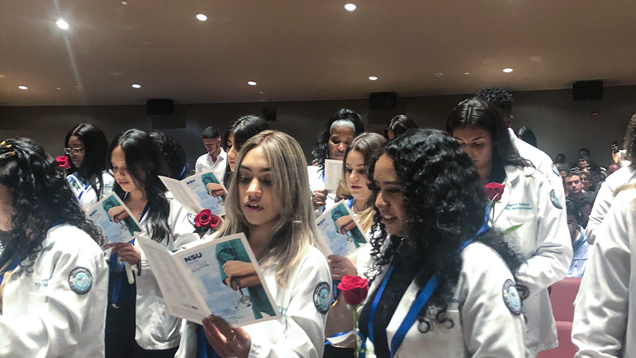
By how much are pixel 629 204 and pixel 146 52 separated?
7.81 metres

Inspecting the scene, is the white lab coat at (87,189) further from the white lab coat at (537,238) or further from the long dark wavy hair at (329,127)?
the white lab coat at (537,238)

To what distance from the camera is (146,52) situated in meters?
8.04

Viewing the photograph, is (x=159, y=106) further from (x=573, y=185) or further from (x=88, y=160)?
(x=573, y=185)

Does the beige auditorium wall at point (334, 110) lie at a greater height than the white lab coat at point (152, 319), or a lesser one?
greater

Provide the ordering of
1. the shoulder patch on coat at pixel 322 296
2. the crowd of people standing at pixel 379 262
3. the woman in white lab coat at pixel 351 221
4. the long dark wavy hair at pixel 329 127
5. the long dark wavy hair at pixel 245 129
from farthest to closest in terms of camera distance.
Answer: the long dark wavy hair at pixel 329 127 < the long dark wavy hair at pixel 245 129 < the woman in white lab coat at pixel 351 221 < the shoulder patch on coat at pixel 322 296 < the crowd of people standing at pixel 379 262

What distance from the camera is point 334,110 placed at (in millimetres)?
11562

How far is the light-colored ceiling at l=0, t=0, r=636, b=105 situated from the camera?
628 centimetres

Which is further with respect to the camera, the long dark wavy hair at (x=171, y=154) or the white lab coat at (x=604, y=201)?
the long dark wavy hair at (x=171, y=154)

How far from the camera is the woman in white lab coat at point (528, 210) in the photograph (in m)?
2.04

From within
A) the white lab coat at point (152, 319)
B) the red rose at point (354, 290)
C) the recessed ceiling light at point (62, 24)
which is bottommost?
the white lab coat at point (152, 319)

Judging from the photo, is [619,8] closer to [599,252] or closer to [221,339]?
[599,252]

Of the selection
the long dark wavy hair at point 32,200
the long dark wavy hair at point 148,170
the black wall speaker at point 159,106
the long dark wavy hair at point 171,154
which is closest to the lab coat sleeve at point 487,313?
the long dark wavy hair at point 32,200

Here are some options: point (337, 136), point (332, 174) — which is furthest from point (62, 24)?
point (332, 174)

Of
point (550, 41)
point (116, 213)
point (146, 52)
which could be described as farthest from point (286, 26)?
point (116, 213)
